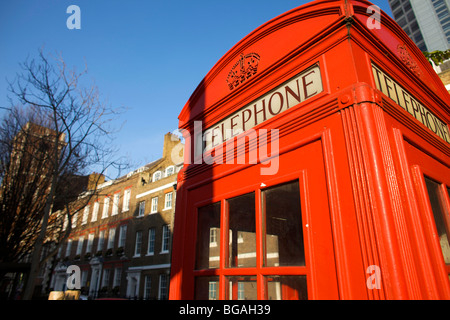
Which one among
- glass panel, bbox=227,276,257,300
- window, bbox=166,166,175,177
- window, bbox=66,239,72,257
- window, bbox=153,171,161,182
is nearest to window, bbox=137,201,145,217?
window, bbox=153,171,161,182

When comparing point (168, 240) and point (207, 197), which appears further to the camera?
point (168, 240)

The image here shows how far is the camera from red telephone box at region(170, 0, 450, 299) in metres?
1.25

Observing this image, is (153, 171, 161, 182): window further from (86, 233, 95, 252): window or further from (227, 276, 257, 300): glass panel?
(227, 276, 257, 300): glass panel

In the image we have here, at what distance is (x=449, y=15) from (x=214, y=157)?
90.0 m

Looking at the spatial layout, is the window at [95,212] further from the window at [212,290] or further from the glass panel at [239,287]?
the glass panel at [239,287]

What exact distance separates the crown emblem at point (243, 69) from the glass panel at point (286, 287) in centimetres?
166

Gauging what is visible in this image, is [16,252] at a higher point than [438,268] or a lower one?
higher

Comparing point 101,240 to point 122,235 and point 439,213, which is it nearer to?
point 122,235

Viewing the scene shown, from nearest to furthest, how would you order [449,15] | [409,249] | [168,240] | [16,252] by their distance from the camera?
[409,249]
[16,252]
[168,240]
[449,15]

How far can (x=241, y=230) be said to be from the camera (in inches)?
79.3

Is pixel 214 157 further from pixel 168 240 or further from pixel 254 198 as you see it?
pixel 168 240

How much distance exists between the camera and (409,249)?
1189mm
